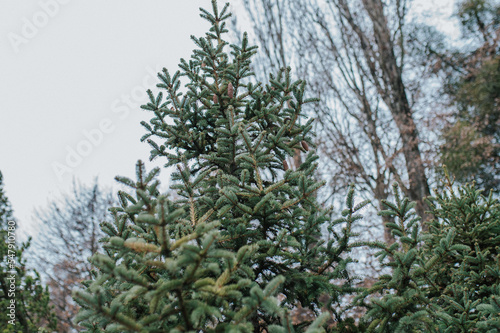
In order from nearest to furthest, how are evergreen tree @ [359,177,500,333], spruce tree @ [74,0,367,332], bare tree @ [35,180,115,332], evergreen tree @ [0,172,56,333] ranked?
1. spruce tree @ [74,0,367,332]
2. evergreen tree @ [359,177,500,333]
3. evergreen tree @ [0,172,56,333]
4. bare tree @ [35,180,115,332]

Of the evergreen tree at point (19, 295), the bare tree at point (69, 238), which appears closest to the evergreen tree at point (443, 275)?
the evergreen tree at point (19, 295)

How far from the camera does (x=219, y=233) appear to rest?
1489mm

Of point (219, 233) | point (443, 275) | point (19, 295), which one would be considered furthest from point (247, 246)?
point (19, 295)

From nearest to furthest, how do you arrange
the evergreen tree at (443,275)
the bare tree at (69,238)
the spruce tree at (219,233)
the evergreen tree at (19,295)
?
the spruce tree at (219,233)
the evergreen tree at (443,275)
the evergreen tree at (19,295)
the bare tree at (69,238)

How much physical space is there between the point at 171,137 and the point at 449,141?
790 cm

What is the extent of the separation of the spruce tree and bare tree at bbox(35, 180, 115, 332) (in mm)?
8525

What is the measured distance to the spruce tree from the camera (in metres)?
1.46

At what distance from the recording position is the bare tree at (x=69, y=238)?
10.3 metres

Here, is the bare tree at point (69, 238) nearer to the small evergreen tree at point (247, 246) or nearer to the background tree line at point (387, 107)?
the background tree line at point (387, 107)

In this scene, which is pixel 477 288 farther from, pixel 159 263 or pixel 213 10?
pixel 213 10

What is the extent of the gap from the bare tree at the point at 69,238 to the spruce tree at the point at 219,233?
28.0 feet

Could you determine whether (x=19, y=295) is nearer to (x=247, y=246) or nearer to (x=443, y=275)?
(x=247, y=246)

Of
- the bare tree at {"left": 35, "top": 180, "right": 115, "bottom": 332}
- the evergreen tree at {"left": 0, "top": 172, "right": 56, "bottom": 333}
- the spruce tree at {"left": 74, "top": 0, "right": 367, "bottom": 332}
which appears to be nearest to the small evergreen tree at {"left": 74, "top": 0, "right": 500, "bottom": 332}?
the spruce tree at {"left": 74, "top": 0, "right": 367, "bottom": 332}

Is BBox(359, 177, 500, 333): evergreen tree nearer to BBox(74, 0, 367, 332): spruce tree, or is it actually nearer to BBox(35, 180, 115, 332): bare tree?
BBox(74, 0, 367, 332): spruce tree
